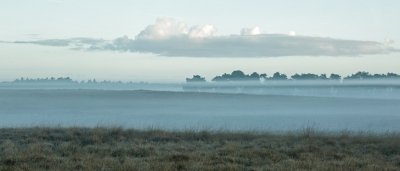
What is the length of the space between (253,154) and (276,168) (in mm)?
1429

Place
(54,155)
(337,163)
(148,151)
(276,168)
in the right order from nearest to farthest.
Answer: (276,168) < (337,163) < (54,155) < (148,151)

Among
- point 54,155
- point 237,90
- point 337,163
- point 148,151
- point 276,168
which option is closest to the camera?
point 276,168

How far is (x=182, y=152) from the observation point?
31.4ft

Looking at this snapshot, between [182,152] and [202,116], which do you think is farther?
[202,116]

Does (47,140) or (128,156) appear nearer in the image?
(128,156)

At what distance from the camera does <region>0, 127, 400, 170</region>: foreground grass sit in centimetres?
820

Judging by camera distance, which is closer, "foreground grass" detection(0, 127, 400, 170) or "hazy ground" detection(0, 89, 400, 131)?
"foreground grass" detection(0, 127, 400, 170)

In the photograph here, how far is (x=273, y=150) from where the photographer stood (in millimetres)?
10055

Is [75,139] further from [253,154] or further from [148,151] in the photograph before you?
[253,154]

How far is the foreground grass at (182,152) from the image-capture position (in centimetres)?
820

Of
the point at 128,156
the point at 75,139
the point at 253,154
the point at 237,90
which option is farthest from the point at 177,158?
the point at 237,90

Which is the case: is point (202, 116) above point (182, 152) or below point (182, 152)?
below

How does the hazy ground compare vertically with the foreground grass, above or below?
below

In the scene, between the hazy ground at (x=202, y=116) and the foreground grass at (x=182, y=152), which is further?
the hazy ground at (x=202, y=116)
